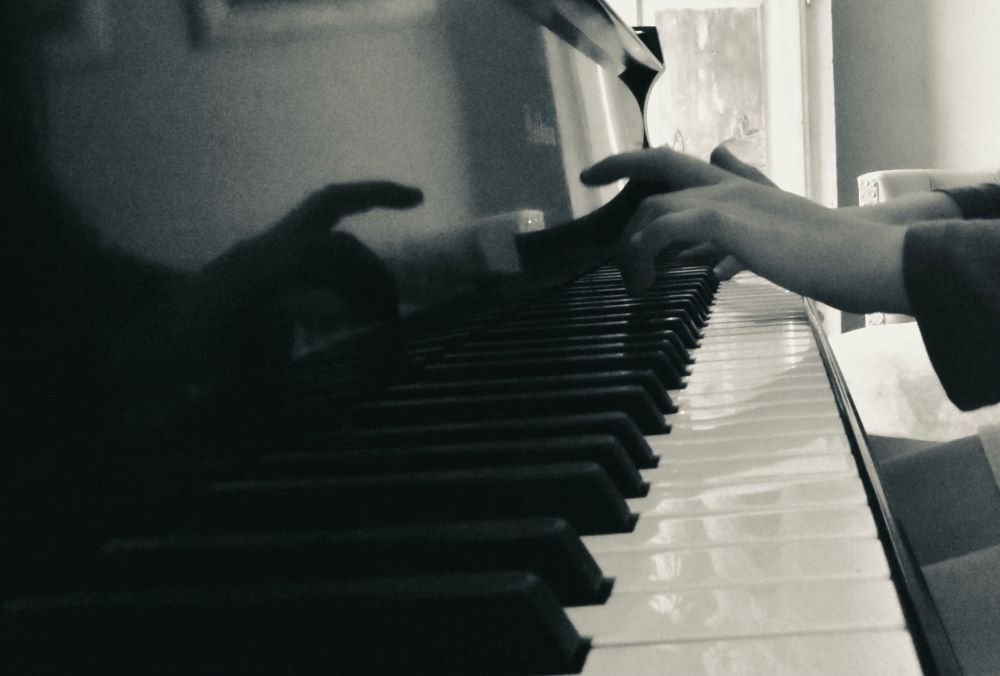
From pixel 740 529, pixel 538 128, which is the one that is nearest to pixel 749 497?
pixel 740 529

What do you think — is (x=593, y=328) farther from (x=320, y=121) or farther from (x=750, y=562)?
(x=750, y=562)

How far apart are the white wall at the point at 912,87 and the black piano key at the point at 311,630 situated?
4140mm

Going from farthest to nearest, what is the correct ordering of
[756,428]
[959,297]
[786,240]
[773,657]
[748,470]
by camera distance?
[786,240] → [959,297] → [756,428] → [748,470] → [773,657]

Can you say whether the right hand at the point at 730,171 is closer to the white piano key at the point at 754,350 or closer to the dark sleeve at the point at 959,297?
the white piano key at the point at 754,350

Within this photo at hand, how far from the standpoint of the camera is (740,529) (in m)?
0.43

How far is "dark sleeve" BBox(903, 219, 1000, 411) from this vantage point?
2.39 feet

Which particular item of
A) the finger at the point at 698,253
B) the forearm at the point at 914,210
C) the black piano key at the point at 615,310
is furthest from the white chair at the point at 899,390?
the black piano key at the point at 615,310

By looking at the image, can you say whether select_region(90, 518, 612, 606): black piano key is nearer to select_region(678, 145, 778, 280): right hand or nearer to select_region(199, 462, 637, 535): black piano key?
select_region(199, 462, 637, 535): black piano key

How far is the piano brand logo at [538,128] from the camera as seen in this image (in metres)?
1.04

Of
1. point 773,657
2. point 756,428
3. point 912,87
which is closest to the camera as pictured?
point 773,657

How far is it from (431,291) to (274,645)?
17.7 inches

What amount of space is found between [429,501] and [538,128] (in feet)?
2.35

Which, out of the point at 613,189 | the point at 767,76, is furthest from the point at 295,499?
the point at 767,76

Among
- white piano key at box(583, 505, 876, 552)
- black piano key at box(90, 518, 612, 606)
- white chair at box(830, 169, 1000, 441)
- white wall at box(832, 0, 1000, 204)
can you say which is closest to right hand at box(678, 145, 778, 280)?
white chair at box(830, 169, 1000, 441)
